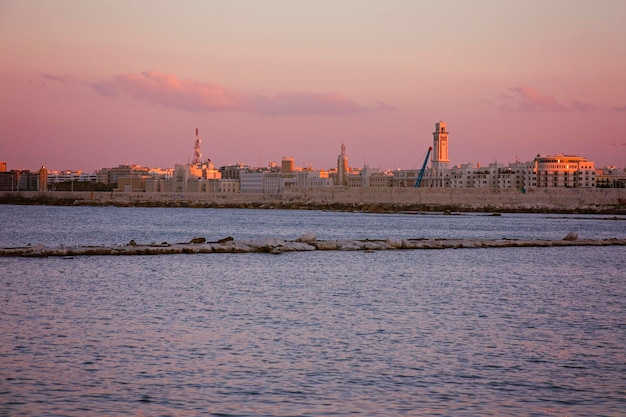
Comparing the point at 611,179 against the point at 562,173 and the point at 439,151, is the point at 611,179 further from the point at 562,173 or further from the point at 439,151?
the point at 439,151

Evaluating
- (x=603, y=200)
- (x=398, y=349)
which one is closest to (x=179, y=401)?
(x=398, y=349)

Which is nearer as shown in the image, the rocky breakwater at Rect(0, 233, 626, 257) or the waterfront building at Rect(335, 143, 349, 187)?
the rocky breakwater at Rect(0, 233, 626, 257)

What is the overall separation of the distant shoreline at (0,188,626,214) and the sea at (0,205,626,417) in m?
67.9

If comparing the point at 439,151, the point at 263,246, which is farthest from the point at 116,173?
the point at 263,246

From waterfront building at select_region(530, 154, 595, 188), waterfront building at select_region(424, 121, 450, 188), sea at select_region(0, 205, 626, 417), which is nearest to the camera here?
sea at select_region(0, 205, 626, 417)

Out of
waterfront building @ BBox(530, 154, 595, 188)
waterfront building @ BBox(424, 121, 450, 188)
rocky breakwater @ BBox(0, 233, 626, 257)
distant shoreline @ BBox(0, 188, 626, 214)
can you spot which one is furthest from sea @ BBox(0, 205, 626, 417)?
waterfront building @ BBox(424, 121, 450, 188)

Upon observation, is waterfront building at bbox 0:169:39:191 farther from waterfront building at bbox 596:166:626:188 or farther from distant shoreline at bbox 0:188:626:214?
waterfront building at bbox 596:166:626:188

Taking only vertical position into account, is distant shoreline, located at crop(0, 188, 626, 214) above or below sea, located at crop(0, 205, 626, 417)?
above

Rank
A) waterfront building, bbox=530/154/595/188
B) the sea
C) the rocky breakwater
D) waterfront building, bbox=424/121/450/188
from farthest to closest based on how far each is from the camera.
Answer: waterfront building, bbox=424/121/450/188 → waterfront building, bbox=530/154/595/188 → the rocky breakwater → the sea

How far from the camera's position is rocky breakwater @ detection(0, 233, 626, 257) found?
23.4 metres

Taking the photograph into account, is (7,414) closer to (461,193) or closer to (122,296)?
(122,296)

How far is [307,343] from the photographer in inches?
400

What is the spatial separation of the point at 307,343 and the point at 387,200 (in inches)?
3579

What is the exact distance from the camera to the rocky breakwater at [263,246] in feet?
76.6
